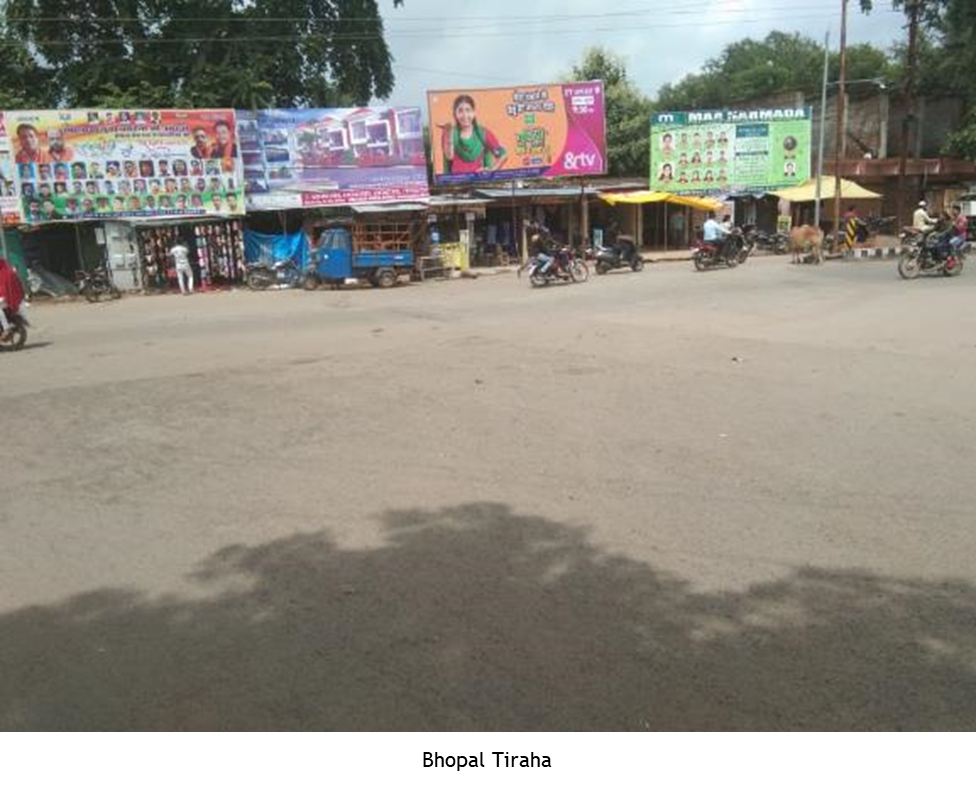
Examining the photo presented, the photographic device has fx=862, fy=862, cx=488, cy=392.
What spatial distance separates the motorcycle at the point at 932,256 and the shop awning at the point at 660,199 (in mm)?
13136

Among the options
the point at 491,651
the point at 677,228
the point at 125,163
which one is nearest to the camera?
the point at 491,651

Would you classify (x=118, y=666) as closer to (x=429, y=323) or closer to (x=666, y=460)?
(x=666, y=460)

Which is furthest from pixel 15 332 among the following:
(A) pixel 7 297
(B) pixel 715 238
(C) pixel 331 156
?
(B) pixel 715 238

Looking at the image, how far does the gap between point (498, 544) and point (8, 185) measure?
2383 centimetres

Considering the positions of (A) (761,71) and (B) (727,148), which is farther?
(A) (761,71)

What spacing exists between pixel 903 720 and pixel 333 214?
26174mm

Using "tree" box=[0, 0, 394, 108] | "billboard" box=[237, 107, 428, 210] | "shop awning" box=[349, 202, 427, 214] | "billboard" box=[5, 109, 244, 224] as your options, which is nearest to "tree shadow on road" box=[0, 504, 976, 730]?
"shop awning" box=[349, 202, 427, 214]

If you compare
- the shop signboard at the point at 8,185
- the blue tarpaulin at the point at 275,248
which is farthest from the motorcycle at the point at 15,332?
the blue tarpaulin at the point at 275,248

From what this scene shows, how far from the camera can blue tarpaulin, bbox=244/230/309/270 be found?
85.7ft

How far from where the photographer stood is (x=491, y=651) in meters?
3.43

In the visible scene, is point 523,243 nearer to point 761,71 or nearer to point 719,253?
point 719,253

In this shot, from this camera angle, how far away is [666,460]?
6.01 m

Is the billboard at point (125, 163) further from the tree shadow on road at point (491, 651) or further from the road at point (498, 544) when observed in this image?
the tree shadow on road at point (491, 651)

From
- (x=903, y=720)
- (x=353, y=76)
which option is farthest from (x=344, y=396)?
(x=353, y=76)
